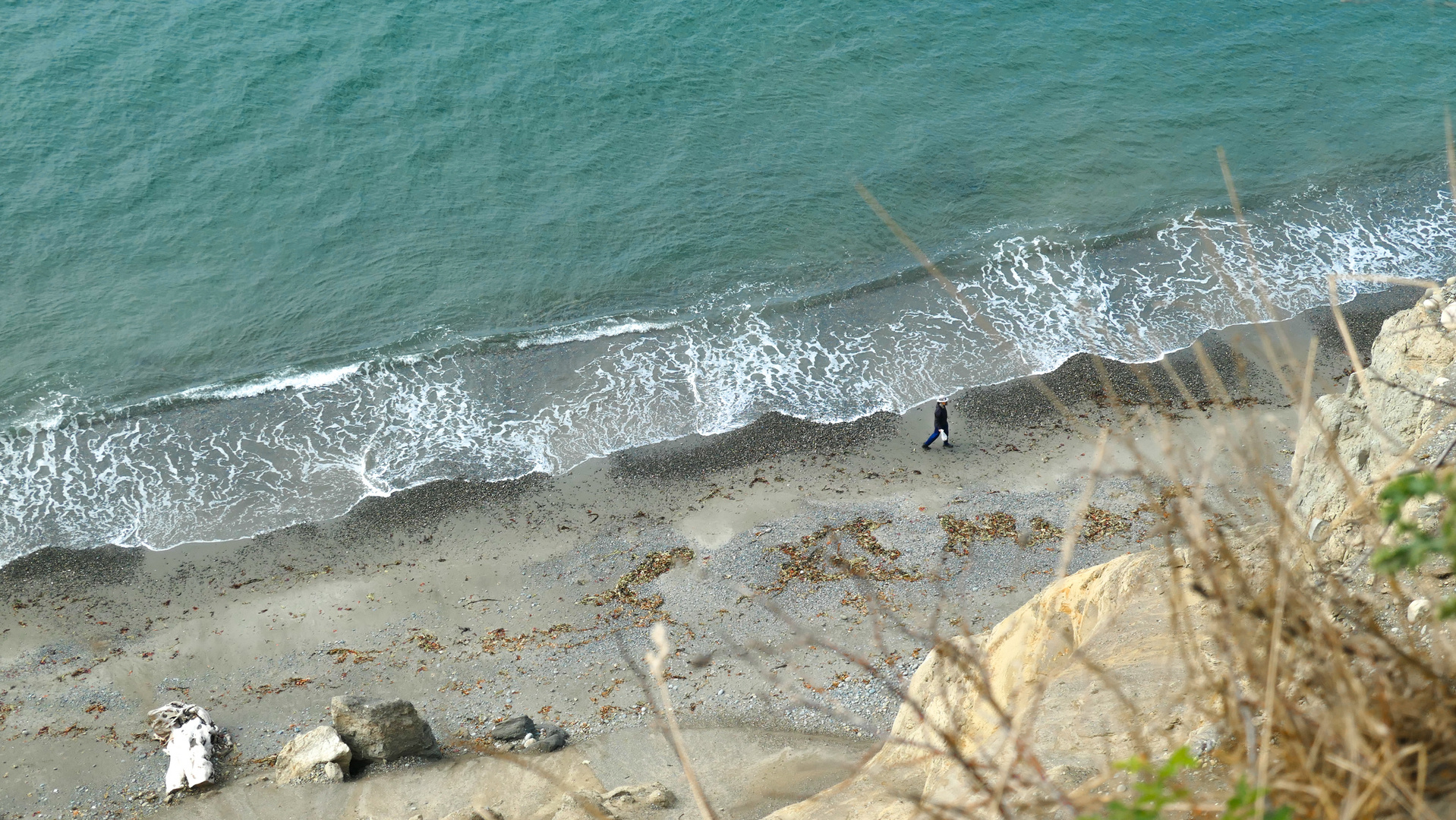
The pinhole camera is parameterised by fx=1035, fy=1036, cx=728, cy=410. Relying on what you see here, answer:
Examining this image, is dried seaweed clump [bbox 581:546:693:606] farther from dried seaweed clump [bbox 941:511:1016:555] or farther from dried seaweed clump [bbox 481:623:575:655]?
dried seaweed clump [bbox 941:511:1016:555]

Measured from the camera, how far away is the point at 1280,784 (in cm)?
329

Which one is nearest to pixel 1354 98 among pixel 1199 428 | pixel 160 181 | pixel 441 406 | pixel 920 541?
pixel 1199 428

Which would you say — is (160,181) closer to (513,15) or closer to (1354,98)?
(513,15)

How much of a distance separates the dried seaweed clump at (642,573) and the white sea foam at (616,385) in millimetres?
3407

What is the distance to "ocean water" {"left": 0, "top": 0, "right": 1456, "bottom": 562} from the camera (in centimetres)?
2164

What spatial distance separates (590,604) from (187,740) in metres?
6.06

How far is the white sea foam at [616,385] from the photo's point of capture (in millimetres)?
20062

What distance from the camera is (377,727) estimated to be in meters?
13.5

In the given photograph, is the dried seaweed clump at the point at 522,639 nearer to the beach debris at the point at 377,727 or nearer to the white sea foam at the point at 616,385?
the beach debris at the point at 377,727

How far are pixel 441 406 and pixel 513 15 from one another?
17859 millimetres

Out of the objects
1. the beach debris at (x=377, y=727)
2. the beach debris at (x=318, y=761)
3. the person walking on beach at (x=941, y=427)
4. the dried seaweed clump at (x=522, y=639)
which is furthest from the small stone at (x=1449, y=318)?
the beach debris at (x=318, y=761)

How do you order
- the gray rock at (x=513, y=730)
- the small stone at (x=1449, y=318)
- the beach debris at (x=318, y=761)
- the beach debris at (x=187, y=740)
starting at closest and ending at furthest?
the small stone at (x=1449, y=318), the beach debris at (x=318, y=761), the beach debris at (x=187, y=740), the gray rock at (x=513, y=730)

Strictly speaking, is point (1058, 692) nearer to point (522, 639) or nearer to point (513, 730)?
point (513, 730)

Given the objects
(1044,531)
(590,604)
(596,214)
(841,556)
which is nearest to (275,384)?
(596,214)
